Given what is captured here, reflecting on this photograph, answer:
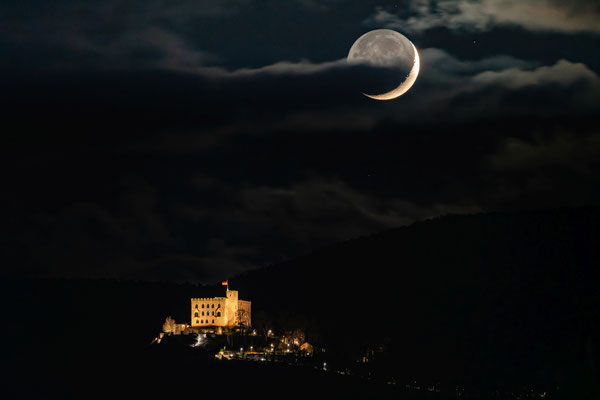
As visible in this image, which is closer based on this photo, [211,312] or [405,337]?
[211,312]

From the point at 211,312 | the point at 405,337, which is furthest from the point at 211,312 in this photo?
the point at 405,337

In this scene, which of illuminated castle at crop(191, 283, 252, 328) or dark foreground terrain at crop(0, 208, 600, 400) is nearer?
dark foreground terrain at crop(0, 208, 600, 400)

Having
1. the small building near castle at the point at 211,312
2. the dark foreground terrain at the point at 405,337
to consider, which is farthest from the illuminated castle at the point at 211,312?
the dark foreground terrain at the point at 405,337

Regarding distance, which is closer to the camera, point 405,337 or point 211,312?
point 211,312

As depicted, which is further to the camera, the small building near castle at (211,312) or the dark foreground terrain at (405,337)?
the small building near castle at (211,312)

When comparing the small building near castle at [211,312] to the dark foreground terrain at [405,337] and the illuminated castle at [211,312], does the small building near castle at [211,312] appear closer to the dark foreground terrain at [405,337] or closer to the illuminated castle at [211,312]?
the illuminated castle at [211,312]

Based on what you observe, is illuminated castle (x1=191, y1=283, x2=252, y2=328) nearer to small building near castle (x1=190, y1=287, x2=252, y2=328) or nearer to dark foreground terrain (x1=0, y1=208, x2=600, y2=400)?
small building near castle (x1=190, y1=287, x2=252, y2=328)

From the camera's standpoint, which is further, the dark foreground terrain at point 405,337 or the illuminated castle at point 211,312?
the illuminated castle at point 211,312

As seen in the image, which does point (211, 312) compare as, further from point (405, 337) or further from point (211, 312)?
point (405, 337)

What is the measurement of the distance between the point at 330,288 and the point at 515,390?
8584cm

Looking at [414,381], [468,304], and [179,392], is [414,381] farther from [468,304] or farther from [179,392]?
[468,304]

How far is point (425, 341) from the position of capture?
132 meters

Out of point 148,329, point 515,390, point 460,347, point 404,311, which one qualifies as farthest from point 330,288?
point 515,390

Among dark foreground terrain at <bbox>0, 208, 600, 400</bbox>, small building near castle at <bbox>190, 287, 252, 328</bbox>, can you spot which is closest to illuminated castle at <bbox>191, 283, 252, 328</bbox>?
small building near castle at <bbox>190, 287, 252, 328</bbox>
